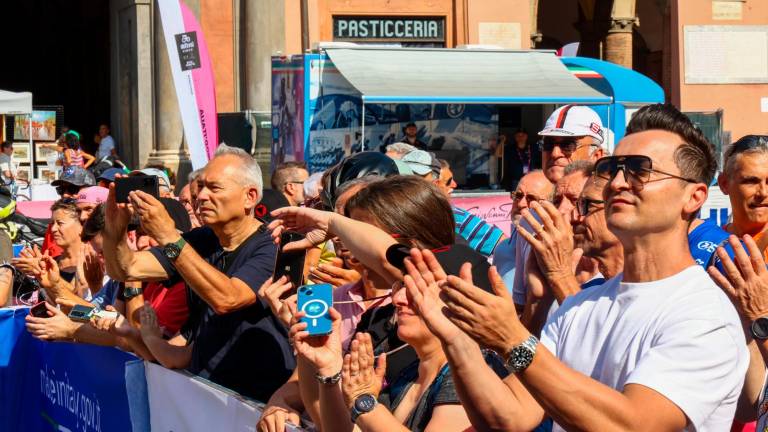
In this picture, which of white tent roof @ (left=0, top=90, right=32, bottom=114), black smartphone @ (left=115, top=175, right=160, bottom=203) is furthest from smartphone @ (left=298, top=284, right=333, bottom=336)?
white tent roof @ (left=0, top=90, right=32, bottom=114)

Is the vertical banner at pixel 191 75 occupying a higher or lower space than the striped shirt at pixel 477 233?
higher

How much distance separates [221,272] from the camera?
475 centimetres

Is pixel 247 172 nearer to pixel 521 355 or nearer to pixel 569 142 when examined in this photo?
pixel 569 142

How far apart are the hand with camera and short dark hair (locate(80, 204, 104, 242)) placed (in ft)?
11.8

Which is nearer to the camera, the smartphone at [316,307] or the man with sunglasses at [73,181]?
the smartphone at [316,307]

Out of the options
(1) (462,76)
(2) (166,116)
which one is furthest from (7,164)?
(1) (462,76)

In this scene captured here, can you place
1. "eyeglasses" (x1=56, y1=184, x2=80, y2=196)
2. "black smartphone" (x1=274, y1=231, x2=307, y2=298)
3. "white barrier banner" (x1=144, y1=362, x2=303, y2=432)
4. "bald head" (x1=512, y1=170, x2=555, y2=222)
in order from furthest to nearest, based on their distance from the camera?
"eyeglasses" (x1=56, y1=184, x2=80, y2=196) → "bald head" (x1=512, y1=170, x2=555, y2=222) → "white barrier banner" (x1=144, y1=362, x2=303, y2=432) → "black smartphone" (x1=274, y1=231, x2=307, y2=298)

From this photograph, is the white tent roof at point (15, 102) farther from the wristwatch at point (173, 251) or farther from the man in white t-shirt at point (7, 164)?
the wristwatch at point (173, 251)

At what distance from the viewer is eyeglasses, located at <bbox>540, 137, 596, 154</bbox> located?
5871 mm

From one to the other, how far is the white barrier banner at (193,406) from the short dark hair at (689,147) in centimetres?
153

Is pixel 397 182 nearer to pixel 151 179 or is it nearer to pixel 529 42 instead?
pixel 151 179

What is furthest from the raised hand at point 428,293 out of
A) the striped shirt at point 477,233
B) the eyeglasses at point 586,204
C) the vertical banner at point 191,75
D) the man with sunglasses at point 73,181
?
the vertical banner at point 191,75

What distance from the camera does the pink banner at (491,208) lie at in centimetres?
1157

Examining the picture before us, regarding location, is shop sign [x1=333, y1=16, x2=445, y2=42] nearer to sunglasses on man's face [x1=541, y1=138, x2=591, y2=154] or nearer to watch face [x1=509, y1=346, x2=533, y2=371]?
sunglasses on man's face [x1=541, y1=138, x2=591, y2=154]
